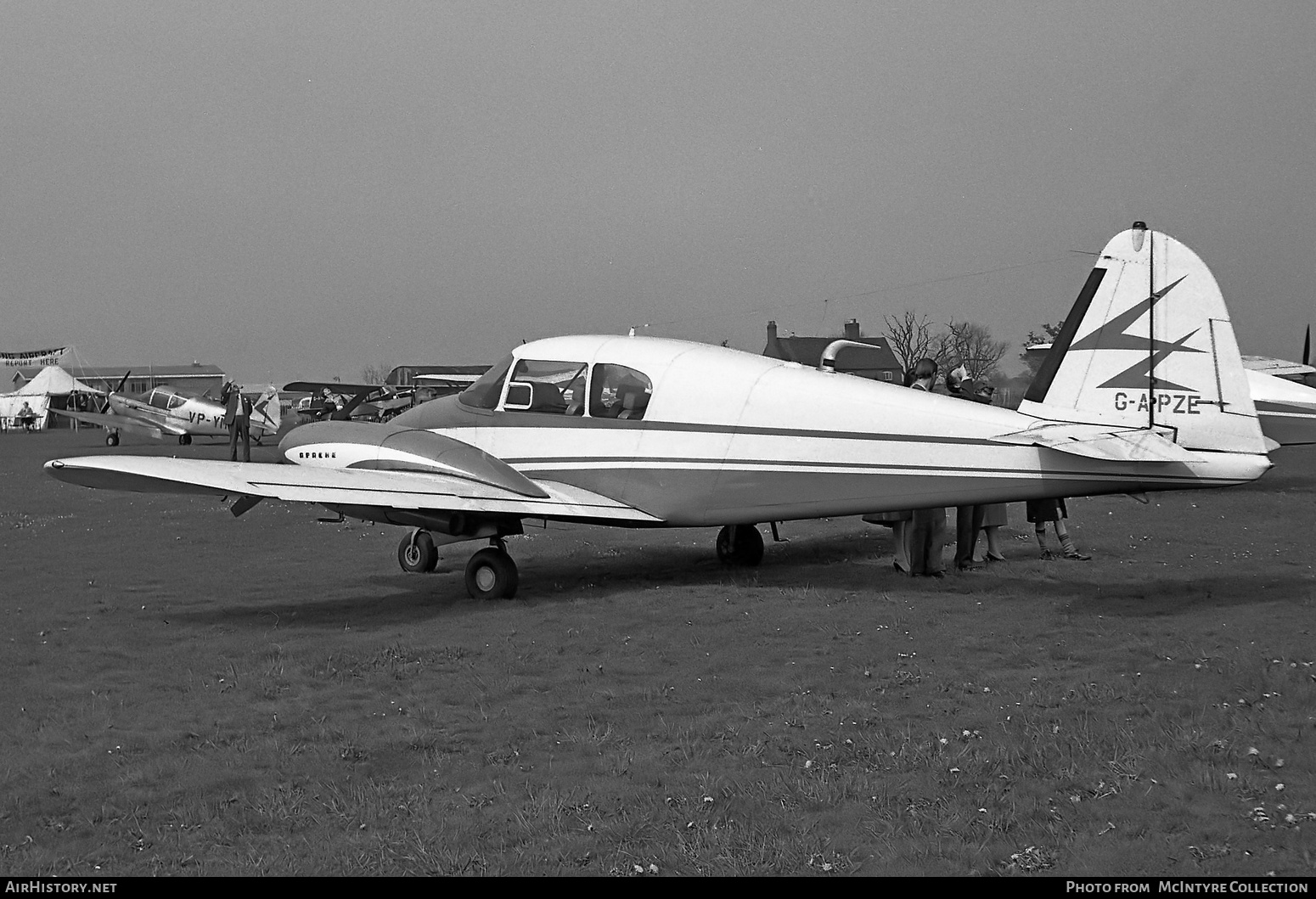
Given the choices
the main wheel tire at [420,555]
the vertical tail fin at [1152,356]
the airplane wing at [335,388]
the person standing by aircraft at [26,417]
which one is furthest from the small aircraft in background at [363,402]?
the person standing by aircraft at [26,417]

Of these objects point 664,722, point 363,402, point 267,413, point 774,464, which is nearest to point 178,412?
point 267,413

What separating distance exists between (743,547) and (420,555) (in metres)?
3.59

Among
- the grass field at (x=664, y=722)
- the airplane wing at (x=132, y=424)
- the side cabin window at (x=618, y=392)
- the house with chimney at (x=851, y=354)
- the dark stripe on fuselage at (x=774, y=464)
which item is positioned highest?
the house with chimney at (x=851, y=354)

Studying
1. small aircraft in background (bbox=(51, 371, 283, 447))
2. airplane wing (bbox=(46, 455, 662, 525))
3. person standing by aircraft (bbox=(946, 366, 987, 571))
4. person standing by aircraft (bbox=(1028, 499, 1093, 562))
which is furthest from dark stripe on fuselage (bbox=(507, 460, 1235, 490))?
small aircraft in background (bbox=(51, 371, 283, 447))

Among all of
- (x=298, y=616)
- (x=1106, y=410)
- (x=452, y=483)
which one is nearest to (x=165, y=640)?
(x=298, y=616)

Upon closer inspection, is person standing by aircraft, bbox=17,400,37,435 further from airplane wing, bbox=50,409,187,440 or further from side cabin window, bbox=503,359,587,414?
side cabin window, bbox=503,359,587,414

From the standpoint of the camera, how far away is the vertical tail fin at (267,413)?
42.7 metres

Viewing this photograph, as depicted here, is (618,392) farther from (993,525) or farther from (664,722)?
(664,722)

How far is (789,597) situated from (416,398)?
110 feet

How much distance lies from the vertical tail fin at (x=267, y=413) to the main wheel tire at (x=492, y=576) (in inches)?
1355

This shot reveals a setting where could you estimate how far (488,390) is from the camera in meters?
11.6

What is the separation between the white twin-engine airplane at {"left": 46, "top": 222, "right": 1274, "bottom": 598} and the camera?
8680 mm

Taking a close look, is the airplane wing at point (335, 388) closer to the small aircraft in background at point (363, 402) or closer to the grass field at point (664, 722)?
the small aircraft in background at point (363, 402)
